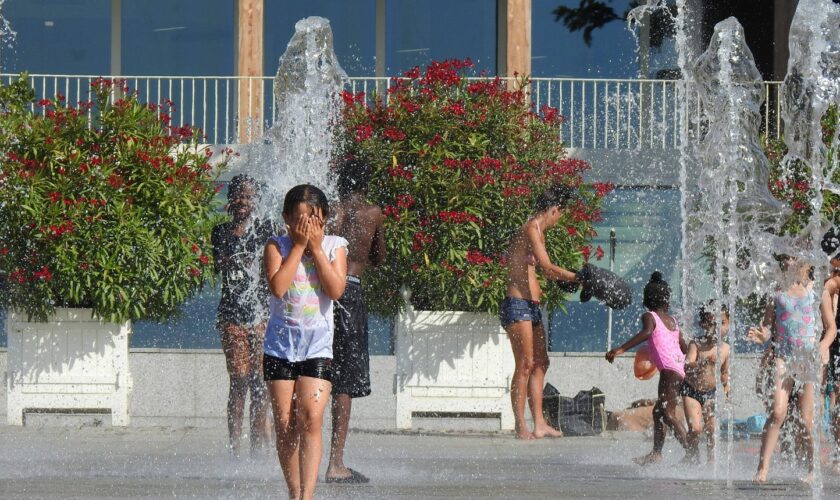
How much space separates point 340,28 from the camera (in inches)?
619

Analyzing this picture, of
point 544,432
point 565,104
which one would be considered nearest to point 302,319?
point 544,432

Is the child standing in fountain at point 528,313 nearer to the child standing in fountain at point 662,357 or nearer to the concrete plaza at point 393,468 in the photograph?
the concrete plaza at point 393,468

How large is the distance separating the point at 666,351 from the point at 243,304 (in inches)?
94.8

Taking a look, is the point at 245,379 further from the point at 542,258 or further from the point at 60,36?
the point at 60,36

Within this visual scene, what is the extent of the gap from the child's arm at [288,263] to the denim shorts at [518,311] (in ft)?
12.2

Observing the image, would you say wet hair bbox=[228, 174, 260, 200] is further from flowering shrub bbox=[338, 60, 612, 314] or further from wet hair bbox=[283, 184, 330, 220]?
flowering shrub bbox=[338, 60, 612, 314]

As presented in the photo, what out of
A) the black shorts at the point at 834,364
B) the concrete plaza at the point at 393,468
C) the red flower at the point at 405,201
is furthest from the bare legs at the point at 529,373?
the black shorts at the point at 834,364

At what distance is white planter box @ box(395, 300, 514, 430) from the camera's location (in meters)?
9.81

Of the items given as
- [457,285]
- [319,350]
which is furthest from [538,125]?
[319,350]

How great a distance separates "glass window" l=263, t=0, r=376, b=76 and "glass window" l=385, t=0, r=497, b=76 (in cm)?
22

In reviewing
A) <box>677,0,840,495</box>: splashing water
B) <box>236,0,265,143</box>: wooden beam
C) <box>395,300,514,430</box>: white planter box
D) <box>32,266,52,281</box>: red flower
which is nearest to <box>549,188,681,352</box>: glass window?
<box>677,0,840,495</box>: splashing water

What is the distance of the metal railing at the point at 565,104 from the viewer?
14.1 meters

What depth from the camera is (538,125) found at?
10.7 m

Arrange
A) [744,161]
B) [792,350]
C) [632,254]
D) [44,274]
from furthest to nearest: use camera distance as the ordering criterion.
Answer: [632,254] → [744,161] → [44,274] → [792,350]
